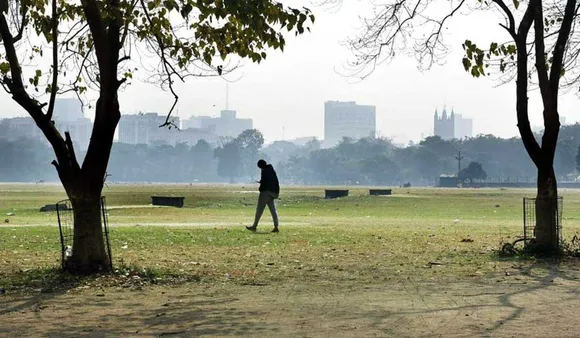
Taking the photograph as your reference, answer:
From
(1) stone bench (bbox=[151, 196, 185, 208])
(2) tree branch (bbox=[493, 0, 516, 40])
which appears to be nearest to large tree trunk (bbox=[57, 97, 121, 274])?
(2) tree branch (bbox=[493, 0, 516, 40])

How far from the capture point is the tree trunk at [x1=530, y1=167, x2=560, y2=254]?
16484 mm

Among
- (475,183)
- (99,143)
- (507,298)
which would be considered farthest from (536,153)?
(475,183)

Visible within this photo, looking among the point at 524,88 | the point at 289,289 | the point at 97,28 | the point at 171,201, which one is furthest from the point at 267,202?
the point at 171,201

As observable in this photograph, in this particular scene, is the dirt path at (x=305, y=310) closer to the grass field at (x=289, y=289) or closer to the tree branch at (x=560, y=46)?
the grass field at (x=289, y=289)

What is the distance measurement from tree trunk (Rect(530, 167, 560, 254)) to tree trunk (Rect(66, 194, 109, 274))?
8033 millimetres

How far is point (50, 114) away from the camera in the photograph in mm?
13500

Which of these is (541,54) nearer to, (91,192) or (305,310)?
(305,310)

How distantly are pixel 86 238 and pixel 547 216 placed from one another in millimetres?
8341

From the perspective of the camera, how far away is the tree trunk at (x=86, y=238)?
13.3 metres

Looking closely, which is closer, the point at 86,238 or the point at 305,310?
the point at 305,310

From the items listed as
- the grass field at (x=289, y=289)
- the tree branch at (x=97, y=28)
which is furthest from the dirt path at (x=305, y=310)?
the tree branch at (x=97, y=28)

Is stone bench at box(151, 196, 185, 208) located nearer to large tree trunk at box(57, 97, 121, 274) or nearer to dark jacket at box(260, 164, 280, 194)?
dark jacket at box(260, 164, 280, 194)

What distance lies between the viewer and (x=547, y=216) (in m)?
16.5

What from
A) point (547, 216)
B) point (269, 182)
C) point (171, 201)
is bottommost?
point (171, 201)
